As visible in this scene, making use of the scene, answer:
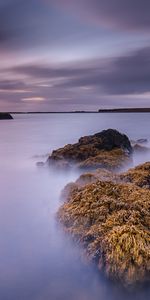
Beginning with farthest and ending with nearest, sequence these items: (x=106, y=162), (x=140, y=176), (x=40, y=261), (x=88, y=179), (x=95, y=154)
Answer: (x=95, y=154) < (x=106, y=162) < (x=88, y=179) < (x=140, y=176) < (x=40, y=261)

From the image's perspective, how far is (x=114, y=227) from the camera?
4785 millimetres

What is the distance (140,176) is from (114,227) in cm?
283

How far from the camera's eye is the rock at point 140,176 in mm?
7137

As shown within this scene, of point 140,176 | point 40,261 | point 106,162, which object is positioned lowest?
point 40,261

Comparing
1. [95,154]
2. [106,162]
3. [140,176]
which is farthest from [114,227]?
[95,154]

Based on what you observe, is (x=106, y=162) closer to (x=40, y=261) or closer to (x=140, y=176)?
(x=140, y=176)

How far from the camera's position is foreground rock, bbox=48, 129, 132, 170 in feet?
35.3

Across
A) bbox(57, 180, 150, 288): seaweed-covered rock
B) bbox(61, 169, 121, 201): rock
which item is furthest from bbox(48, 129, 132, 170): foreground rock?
bbox(57, 180, 150, 288): seaweed-covered rock

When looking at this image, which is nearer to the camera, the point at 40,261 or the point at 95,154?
the point at 40,261

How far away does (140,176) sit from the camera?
7.43 metres

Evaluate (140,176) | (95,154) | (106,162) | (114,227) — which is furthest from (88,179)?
(95,154)

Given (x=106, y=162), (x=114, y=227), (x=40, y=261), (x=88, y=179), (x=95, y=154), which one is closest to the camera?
(x=114, y=227)

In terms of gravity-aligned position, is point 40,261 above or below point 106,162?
below

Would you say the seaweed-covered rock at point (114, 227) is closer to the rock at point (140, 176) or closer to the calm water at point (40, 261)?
the calm water at point (40, 261)
